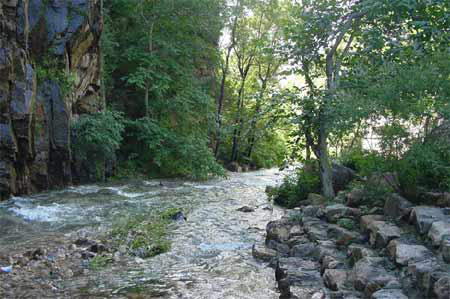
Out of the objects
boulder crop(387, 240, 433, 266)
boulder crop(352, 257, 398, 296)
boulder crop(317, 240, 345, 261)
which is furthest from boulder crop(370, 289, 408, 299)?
boulder crop(317, 240, 345, 261)

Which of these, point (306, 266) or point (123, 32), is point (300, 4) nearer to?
point (306, 266)

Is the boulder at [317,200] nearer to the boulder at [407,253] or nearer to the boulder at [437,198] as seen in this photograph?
the boulder at [437,198]

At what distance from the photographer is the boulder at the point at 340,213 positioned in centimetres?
744

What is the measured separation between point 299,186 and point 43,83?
867cm

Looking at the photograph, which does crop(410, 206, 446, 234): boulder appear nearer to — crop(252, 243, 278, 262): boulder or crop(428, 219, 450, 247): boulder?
crop(428, 219, 450, 247): boulder

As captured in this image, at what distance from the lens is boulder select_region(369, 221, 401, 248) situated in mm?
5664

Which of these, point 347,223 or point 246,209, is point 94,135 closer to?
point 246,209

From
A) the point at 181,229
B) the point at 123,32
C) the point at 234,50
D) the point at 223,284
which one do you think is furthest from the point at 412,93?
the point at 234,50

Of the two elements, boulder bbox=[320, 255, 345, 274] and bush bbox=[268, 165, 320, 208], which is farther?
bush bbox=[268, 165, 320, 208]

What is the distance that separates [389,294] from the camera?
4.25 meters

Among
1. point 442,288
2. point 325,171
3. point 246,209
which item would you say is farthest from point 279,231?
point 442,288

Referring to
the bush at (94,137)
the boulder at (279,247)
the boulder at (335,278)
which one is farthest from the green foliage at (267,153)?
the boulder at (335,278)

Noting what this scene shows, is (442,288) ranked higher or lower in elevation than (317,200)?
lower

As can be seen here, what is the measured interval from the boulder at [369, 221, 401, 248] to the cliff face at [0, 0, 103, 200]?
944cm
